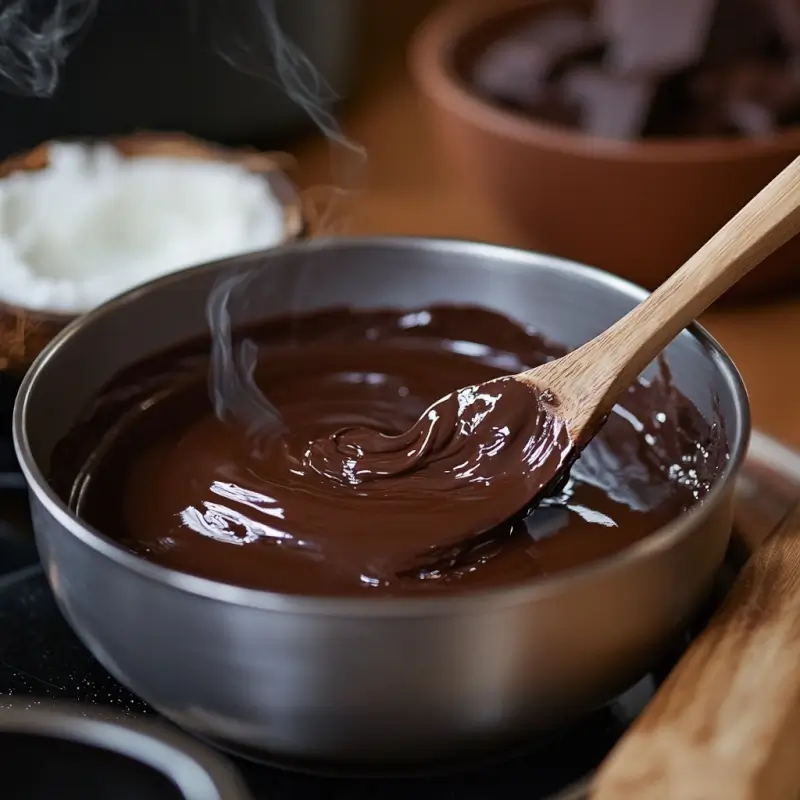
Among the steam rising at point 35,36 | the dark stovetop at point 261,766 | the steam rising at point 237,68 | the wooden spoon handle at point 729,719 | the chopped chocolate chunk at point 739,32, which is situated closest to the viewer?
the wooden spoon handle at point 729,719

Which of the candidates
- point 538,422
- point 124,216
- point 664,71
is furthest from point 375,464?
point 664,71

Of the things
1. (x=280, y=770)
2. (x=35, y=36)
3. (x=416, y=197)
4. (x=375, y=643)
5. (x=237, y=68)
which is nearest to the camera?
(x=375, y=643)

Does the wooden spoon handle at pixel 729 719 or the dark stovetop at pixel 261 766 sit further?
the dark stovetop at pixel 261 766

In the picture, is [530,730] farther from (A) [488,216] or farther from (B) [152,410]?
(A) [488,216]

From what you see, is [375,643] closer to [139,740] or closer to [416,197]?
[139,740]

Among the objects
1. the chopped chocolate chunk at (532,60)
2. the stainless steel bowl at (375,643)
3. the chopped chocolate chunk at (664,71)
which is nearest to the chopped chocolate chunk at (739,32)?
the chopped chocolate chunk at (664,71)

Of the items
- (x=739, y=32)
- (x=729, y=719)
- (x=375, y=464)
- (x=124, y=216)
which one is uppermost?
(x=739, y=32)

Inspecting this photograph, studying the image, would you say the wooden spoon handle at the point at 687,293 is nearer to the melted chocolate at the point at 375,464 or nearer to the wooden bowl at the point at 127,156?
the melted chocolate at the point at 375,464
